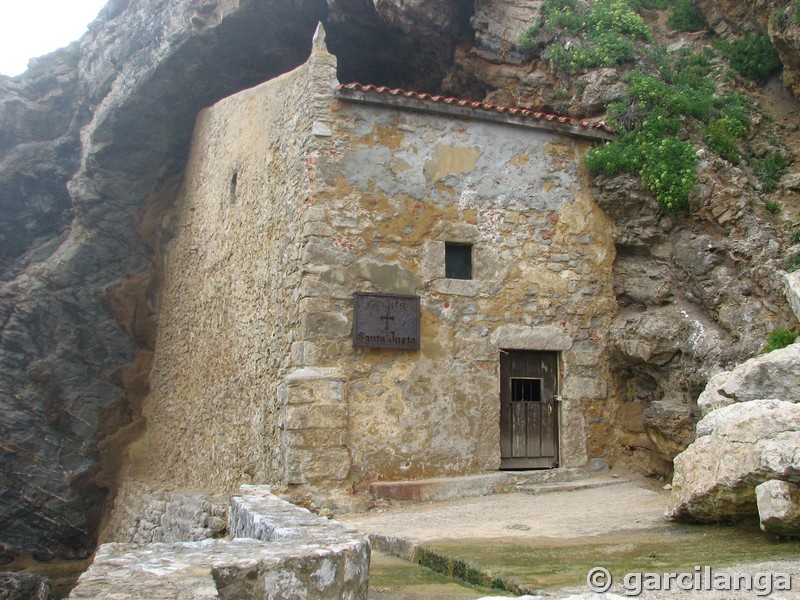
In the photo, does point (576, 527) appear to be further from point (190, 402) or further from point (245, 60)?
point (245, 60)

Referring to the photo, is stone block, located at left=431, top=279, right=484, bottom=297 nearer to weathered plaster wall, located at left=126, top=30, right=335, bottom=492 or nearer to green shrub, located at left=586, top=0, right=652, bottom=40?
weathered plaster wall, located at left=126, top=30, right=335, bottom=492

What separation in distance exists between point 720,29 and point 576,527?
8.55 m

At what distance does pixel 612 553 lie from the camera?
474 centimetres

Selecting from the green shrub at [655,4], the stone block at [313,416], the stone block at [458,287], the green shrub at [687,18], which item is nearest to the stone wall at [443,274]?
the stone block at [458,287]

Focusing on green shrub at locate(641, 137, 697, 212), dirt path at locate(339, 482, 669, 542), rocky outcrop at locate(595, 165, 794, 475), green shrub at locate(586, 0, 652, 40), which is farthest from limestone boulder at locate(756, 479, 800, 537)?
green shrub at locate(586, 0, 652, 40)

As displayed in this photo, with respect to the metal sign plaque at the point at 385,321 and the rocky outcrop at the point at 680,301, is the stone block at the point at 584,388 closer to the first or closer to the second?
the rocky outcrop at the point at 680,301

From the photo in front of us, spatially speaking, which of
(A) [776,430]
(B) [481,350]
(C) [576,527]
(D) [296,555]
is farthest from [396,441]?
(D) [296,555]

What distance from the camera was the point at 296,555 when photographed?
128 inches

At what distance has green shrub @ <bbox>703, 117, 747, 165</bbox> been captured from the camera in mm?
9836

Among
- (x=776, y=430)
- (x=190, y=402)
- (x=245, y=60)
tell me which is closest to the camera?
(x=776, y=430)

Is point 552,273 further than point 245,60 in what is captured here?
No

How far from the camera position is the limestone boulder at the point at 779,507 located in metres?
4.49

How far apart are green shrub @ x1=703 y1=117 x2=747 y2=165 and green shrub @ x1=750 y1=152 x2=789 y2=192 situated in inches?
11.3

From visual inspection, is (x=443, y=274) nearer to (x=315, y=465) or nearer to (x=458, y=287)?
(x=458, y=287)
